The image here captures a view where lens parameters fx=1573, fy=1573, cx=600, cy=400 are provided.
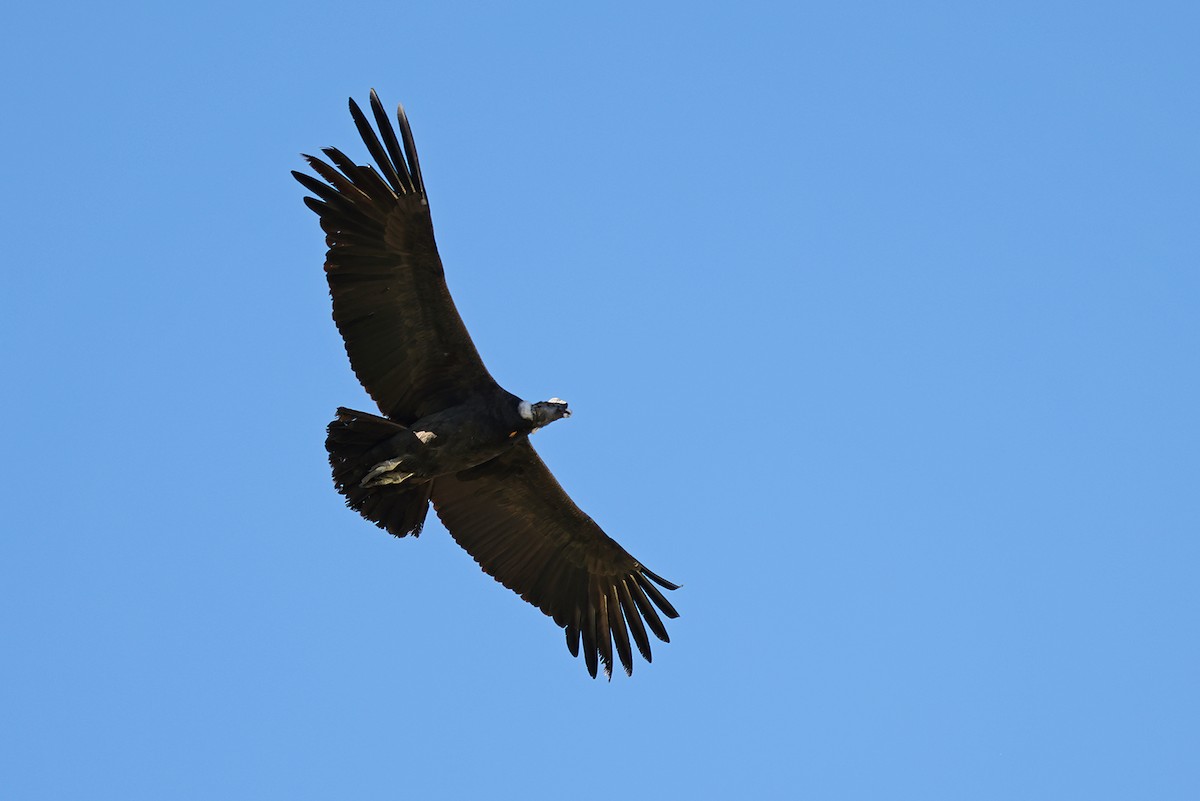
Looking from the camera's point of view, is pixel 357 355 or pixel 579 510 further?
pixel 579 510

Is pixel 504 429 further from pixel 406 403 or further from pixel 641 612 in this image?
pixel 641 612

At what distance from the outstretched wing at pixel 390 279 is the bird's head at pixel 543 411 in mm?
496

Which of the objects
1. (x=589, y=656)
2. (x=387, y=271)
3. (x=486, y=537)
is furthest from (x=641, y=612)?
(x=387, y=271)

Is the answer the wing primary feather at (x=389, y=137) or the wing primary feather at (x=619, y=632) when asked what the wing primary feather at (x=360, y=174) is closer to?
the wing primary feather at (x=389, y=137)

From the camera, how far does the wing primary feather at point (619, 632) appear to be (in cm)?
1792

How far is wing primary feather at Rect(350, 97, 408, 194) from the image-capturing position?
15.6 metres

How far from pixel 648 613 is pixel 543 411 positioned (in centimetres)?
294

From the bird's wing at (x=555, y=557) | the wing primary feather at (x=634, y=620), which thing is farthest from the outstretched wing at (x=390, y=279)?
the wing primary feather at (x=634, y=620)

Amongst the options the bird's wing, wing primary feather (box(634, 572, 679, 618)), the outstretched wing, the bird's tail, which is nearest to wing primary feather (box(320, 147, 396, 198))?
the outstretched wing

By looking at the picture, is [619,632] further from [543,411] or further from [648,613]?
[543,411]

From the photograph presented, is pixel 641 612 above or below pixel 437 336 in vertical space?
below

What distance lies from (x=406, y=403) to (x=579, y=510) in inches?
96.1

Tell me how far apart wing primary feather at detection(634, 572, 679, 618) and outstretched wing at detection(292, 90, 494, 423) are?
310 cm

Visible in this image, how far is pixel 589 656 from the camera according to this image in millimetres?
17875
